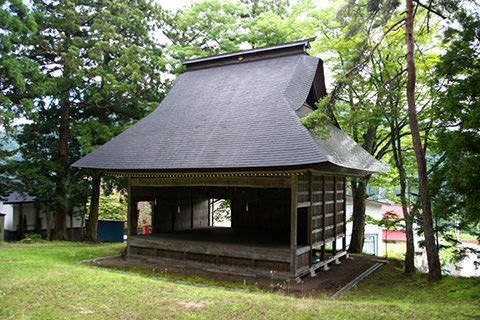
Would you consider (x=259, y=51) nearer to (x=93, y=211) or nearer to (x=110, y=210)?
(x=93, y=211)

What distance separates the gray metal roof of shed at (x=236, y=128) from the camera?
31.3 feet

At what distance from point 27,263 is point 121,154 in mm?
4094

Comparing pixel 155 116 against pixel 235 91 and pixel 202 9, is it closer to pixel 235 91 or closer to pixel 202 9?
pixel 235 91

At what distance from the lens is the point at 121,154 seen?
11.9 meters

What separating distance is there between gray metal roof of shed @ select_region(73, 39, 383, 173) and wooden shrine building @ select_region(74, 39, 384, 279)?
0.04 metres

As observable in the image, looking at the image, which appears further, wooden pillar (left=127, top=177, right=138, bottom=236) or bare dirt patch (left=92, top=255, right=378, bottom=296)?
wooden pillar (left=127, top=177, right=138, bottom=236)

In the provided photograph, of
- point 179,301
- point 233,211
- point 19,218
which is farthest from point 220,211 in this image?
point 179,301

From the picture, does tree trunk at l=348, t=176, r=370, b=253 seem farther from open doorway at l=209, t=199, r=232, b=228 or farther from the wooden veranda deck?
open doorway at l=209, t=199, r=232, b=228

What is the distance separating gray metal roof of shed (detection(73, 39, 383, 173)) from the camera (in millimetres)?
9531

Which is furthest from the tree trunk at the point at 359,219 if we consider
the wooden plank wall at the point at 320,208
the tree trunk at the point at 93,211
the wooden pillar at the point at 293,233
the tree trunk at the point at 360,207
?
the tree trunk at the point at 93,211

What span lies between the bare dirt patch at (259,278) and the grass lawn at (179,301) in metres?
0.85

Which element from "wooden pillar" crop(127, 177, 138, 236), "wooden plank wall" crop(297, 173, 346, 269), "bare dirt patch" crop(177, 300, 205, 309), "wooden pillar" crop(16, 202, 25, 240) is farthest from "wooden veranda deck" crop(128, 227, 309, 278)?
"wooden pillar" crop(16, 202, 25, 240)

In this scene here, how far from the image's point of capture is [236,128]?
36.1ft

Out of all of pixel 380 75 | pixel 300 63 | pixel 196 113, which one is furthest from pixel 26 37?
pixel 380 75
